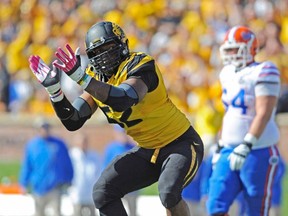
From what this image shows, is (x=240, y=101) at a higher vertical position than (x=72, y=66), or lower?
lower

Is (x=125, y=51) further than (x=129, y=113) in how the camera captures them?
No

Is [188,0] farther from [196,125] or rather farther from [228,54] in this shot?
[228,54]

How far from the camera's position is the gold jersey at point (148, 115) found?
6898 millimetres

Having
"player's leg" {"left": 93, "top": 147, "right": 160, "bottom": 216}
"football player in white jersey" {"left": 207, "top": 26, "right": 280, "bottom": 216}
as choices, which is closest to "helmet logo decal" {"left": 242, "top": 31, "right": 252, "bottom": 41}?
"football player in white jersey" {"left": 207, "top": 26, "right": 280, "bottom": 216}

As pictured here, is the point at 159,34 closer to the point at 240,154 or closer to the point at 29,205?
the point at 29,205

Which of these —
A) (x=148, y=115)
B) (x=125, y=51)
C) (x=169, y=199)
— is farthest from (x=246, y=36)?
(x=169, y=199)

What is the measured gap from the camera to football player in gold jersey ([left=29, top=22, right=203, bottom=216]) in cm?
662

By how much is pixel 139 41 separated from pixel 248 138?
8702mm

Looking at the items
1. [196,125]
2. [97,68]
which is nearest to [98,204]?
[97,68]

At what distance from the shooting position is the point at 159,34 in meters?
17.1

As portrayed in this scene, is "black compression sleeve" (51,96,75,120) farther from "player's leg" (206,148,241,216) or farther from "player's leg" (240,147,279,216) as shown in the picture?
"player's leg" (240,147,279,216)

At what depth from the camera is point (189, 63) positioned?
15648mm

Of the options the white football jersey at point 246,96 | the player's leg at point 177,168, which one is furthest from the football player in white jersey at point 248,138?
the player's leg at point 177,168

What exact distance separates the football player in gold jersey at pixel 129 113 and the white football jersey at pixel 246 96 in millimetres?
981
